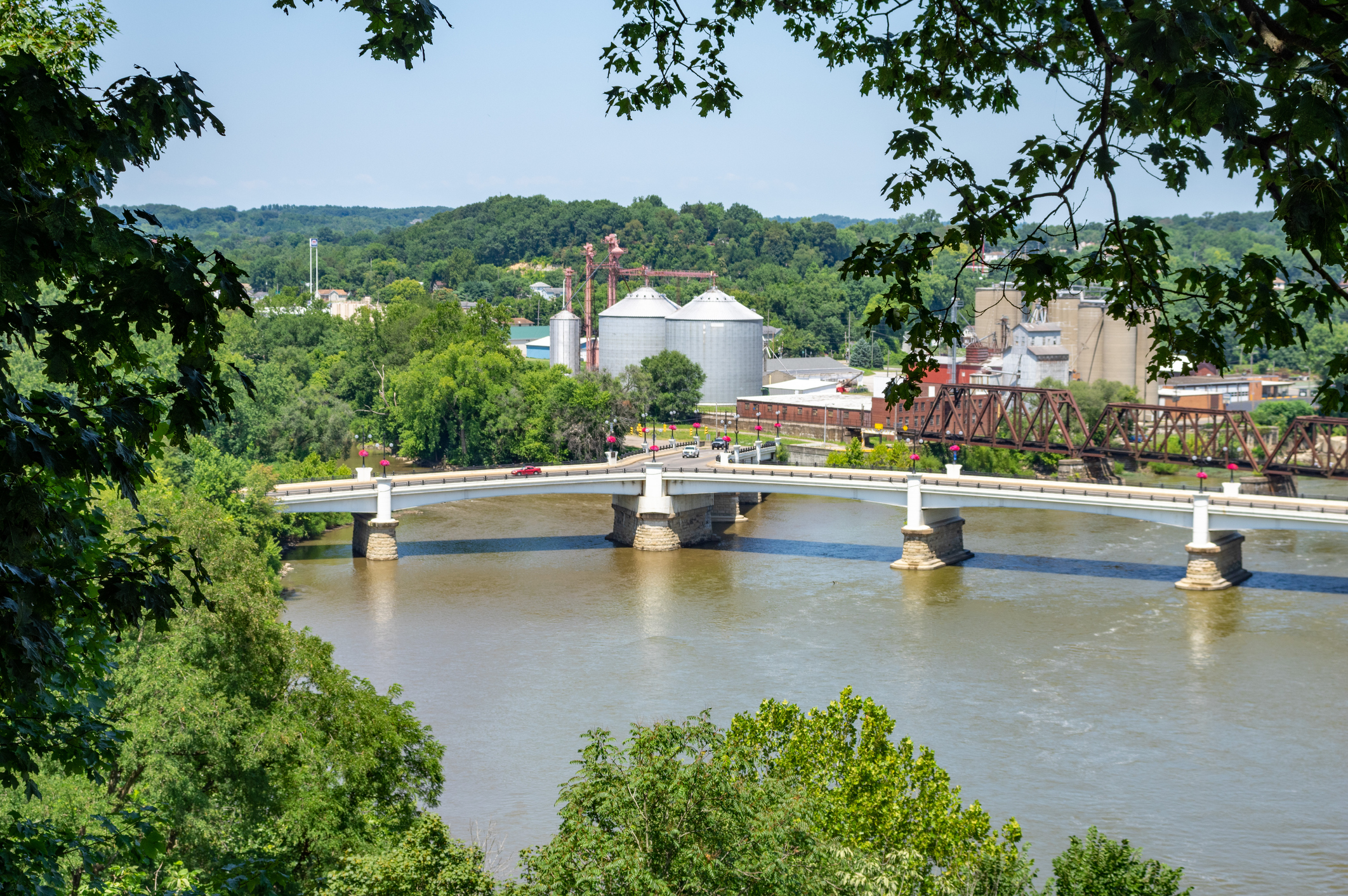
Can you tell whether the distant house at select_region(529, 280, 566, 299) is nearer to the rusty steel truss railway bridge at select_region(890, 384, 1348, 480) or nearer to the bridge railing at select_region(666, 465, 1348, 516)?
the rusty steel truss railway bridge at select_region(890, 384, 1348, 480)

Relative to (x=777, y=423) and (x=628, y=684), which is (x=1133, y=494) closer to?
(x=628, y=684)

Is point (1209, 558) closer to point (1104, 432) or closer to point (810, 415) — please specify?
point (1104, 432)

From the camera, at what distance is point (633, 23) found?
849 centimetres

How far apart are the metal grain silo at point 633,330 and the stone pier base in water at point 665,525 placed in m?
42.1

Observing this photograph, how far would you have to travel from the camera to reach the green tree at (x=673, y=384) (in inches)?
3474

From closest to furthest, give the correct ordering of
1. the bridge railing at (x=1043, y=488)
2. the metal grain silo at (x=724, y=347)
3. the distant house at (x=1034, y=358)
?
the bridge railing at (x=1043, y=488)
the distant house at (x=1034, y=358)
the metal grain silo at (x=724, y=347)

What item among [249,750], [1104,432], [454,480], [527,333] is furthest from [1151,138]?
[527,333]

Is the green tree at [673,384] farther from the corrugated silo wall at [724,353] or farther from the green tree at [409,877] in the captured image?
the green tree at [409,877]

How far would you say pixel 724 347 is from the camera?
3772 inches

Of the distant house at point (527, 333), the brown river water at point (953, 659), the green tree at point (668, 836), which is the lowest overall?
the brown river water at point (953, 659)

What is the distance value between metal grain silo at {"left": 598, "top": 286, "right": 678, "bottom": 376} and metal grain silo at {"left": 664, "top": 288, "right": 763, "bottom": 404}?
6.83 ft

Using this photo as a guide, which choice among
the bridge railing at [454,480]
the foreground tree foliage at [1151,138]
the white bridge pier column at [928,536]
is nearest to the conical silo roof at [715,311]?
the bridge railing at [454,480]

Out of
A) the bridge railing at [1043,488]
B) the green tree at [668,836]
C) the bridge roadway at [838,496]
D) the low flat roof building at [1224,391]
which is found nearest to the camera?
the green tree at [668,836]

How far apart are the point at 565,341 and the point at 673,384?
17.0 m
